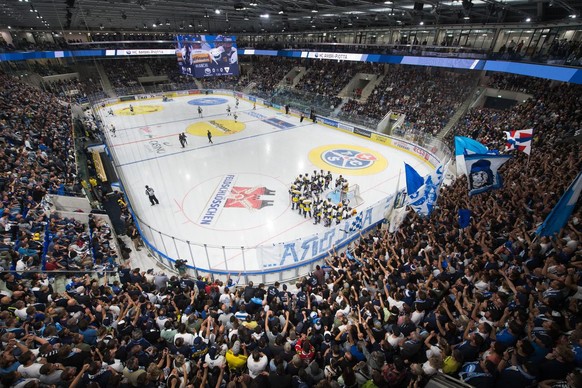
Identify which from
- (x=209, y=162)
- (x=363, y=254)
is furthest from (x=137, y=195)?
(x=363, y=254)

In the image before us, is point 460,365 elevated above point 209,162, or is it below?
above

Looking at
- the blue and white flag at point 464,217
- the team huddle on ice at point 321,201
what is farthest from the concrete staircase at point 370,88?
the blue and white flag at point 464,217

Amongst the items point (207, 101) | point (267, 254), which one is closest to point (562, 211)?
point (267, 254)

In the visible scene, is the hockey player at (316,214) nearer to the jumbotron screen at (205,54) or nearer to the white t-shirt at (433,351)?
the white t-shirt at (433,351)

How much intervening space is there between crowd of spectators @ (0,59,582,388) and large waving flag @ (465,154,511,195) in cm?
83

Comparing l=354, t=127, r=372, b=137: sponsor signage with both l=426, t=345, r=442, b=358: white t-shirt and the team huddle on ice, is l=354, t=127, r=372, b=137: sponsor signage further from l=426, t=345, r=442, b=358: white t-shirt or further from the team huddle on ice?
l=426, t=345, r=442, b=358: white t-shirt

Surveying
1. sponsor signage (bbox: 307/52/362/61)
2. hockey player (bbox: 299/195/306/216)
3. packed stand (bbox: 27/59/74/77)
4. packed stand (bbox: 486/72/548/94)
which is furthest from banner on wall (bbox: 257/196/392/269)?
packed stand (bbox: 27/59/74/77)

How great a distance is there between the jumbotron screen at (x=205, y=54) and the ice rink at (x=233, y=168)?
17.1ft

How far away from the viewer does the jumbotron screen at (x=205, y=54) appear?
89.2 feet

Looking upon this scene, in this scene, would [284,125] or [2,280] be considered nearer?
[2,280]

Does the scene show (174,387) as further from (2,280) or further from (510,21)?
(510,21)

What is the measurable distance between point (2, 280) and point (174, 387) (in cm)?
623

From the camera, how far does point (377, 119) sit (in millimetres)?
27125

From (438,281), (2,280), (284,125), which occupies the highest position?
(438,281)
